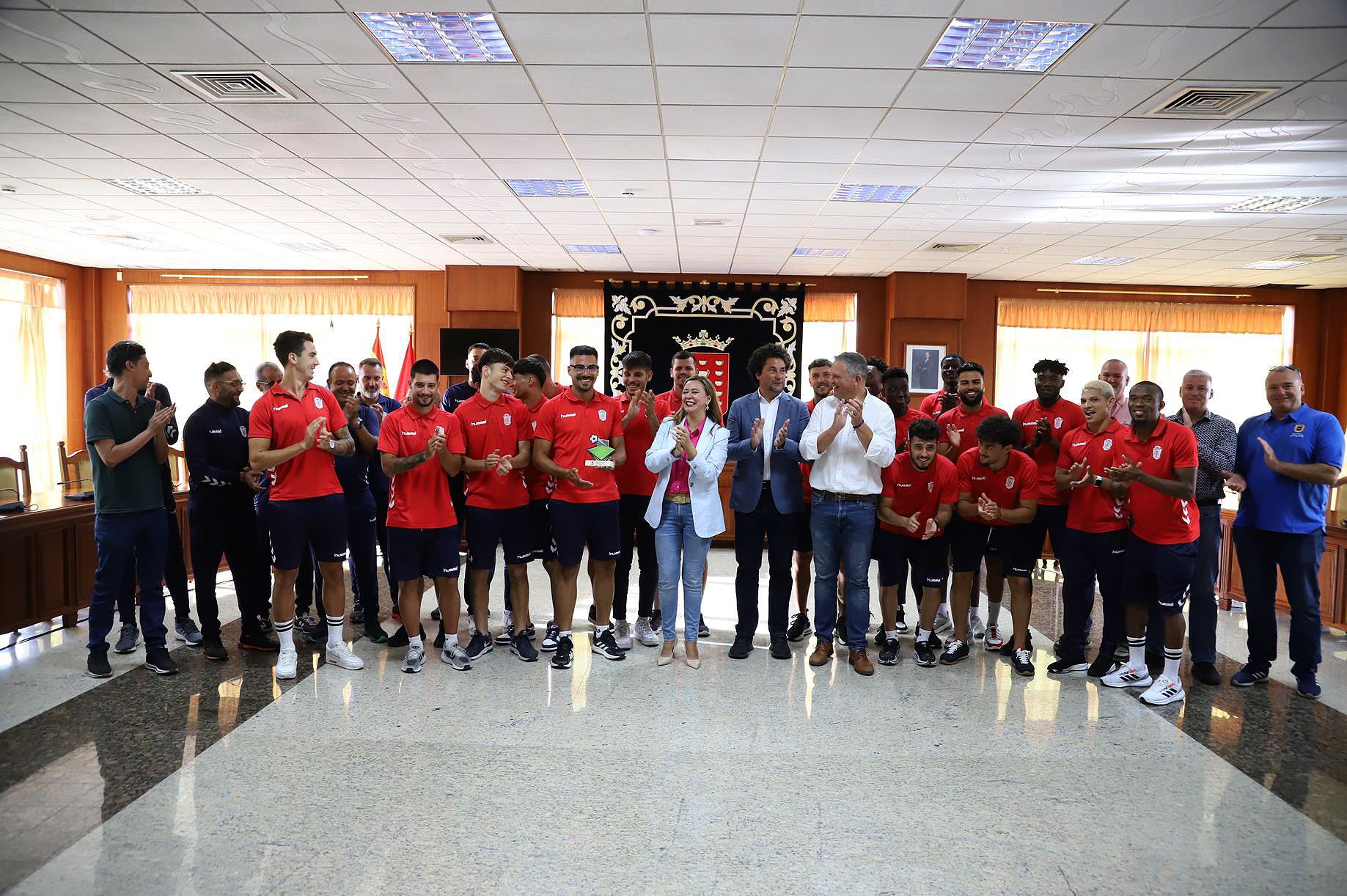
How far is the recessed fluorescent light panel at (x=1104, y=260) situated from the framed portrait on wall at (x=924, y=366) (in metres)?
1.90

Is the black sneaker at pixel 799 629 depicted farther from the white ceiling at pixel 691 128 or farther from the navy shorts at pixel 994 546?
the white ceiling at pixel 691 128

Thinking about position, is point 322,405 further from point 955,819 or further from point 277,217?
point 277,217

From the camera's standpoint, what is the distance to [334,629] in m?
4.21

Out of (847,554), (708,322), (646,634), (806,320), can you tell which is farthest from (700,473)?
(806,320)

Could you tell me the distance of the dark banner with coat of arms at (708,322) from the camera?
10305 millimetres

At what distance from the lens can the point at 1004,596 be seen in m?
5.98

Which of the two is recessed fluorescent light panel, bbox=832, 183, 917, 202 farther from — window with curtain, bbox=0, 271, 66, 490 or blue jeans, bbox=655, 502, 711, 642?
window with curtain, bbox=0, 271, 66, 490

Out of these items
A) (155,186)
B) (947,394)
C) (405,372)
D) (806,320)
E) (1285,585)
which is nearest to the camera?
(1285,585)

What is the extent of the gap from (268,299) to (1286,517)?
11659 millimetres

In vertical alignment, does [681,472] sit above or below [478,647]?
above

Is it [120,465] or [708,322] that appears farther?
[708,322]

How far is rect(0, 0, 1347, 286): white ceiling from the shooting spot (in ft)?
11.5

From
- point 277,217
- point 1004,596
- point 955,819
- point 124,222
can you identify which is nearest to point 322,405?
point 955,819

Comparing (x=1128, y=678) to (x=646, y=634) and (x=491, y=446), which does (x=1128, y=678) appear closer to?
(x=646, y=634)
